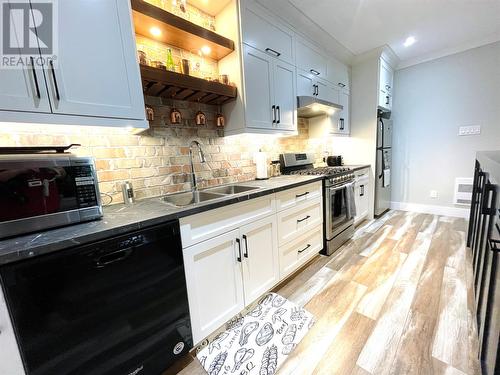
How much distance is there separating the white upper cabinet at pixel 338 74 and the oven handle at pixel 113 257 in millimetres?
2981

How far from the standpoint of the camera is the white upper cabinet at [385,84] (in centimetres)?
307

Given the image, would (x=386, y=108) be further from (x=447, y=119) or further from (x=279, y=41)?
(x=279, y=41)

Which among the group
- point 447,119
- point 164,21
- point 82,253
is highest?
point 164,21

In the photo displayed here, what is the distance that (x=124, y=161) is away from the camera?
4.72 feet

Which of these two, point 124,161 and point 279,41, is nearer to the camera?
point 124,161

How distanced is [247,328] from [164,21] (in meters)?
2.15

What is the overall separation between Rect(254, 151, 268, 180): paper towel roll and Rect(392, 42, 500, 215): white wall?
2963 mm

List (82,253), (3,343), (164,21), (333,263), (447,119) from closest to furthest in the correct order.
A: (3,343)
(82,253)
(164,21)
(333,263)
(447,119)

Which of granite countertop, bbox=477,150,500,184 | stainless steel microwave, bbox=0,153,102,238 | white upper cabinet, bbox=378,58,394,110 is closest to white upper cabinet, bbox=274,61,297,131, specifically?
granite countertop, bbox=477,150,500,184

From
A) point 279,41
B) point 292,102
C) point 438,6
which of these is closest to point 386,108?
point 438,6

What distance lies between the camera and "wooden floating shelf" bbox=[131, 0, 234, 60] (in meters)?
1.26

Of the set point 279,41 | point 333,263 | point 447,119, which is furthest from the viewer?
point 447,119

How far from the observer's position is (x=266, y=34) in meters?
1.87

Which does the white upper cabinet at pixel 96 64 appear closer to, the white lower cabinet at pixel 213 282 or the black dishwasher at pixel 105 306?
the black dishwasher at pixel 105 306
